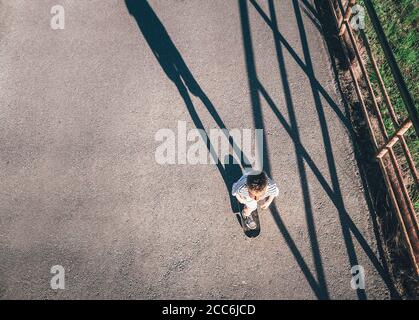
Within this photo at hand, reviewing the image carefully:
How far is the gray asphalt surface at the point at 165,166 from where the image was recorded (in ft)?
15.3

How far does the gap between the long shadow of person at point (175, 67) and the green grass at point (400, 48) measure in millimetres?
2795

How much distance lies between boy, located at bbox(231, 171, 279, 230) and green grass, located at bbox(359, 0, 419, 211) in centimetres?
260

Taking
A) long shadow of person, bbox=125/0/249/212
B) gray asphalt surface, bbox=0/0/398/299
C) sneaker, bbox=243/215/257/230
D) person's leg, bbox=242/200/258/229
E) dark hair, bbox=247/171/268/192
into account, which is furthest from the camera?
long shadow of person, bbox=125/0/249/212

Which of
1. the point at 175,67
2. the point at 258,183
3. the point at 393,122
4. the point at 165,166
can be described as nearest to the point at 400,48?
the point at 393,122

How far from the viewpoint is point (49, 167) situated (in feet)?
17.4

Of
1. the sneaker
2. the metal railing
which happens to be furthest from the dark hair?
the metal railing

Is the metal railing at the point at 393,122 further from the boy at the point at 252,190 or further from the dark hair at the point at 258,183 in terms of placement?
the dark hair at the point at 258,183

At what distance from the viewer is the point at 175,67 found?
586 cm

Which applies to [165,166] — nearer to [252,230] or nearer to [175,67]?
[252,230]

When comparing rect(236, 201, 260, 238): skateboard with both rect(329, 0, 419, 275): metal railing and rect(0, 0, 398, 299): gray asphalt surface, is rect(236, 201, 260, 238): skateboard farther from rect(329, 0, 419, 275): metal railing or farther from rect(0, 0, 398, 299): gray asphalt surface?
rect(329, 0, 419, 275): metal railing

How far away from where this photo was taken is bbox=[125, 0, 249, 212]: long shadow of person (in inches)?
204

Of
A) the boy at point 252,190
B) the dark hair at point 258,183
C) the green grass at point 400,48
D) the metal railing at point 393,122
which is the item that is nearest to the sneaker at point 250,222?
the boy at point 252,190
